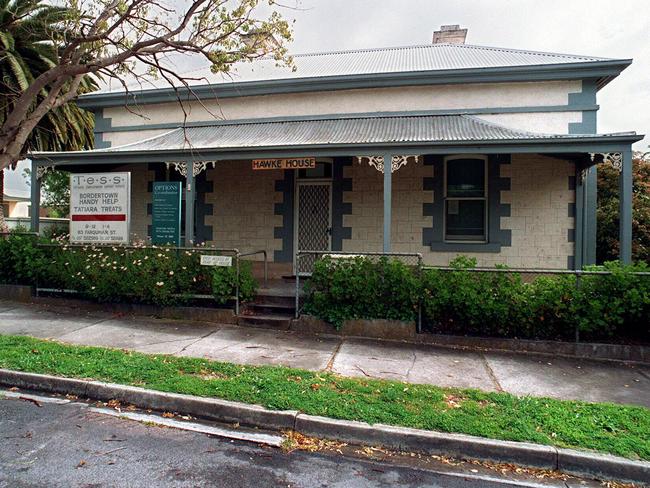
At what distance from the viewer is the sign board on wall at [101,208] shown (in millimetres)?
8906

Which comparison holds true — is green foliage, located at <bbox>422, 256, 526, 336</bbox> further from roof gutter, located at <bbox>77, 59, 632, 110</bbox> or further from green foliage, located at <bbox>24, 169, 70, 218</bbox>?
green foliage, located at <bbox>24, 169, 70, 218</bbox>

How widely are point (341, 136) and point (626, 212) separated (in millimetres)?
5573

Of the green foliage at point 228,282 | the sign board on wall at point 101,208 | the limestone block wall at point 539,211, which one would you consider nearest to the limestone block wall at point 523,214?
the limestone block wall at point 539,211

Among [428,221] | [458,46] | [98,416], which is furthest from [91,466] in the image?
[458,46]

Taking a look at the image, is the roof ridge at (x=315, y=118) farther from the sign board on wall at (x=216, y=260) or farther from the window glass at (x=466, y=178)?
the sign board on wall at (x=216, y=260)

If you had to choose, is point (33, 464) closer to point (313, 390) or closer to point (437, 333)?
point (313, 390)

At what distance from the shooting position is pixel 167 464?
335 cm

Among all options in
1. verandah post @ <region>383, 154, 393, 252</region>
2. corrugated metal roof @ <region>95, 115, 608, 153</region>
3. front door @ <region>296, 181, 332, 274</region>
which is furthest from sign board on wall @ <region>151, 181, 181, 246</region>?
verandah post @ <region>383, 154, 393, 252</region>

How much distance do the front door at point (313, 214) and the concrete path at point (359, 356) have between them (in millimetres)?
3953

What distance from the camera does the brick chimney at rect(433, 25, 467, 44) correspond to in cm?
1395

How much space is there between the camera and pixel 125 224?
29.1ft

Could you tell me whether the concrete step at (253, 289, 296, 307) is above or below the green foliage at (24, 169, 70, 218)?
below

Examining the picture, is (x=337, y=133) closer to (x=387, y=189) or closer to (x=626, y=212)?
(x=387, y=189)

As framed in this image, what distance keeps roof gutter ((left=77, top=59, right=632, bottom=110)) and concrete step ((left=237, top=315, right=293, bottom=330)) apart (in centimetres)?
496
